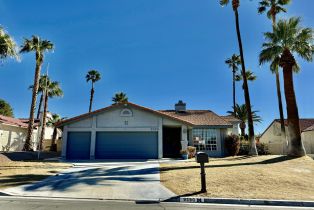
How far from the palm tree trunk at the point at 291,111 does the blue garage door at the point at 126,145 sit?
1056 centimetres

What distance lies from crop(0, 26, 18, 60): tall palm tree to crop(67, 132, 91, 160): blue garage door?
848 centimetres

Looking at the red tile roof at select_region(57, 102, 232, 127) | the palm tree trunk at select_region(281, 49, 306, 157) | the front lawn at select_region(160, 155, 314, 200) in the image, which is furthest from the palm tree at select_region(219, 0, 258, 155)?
the front lawn at select_region(160, 155, 314, 200)

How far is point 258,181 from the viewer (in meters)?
10.6

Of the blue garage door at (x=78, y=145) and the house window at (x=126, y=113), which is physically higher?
the house window at (x=126, y=113)

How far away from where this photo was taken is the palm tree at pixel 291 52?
18.5 m

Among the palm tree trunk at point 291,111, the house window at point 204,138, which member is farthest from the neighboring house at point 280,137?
the palm tree trunk at point 291,111

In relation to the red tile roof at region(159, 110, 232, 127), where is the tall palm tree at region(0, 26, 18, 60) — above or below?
above

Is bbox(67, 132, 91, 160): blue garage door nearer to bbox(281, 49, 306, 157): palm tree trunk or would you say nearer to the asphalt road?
the asphalt road

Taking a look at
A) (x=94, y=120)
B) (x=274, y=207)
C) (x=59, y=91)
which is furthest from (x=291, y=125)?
(x=59, y=91)

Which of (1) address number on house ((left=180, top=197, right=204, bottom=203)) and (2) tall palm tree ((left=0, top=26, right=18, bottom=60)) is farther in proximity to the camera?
(2) tall palm tree ((left=0, top=26, right=18, bottom=60))

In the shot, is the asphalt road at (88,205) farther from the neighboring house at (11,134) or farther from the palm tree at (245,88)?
the neighboring house at (11,134)

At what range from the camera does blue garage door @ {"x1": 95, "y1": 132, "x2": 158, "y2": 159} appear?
2133 centimetres

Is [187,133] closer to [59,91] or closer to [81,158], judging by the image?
[81,158]

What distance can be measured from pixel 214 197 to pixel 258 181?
3234 millimetres
